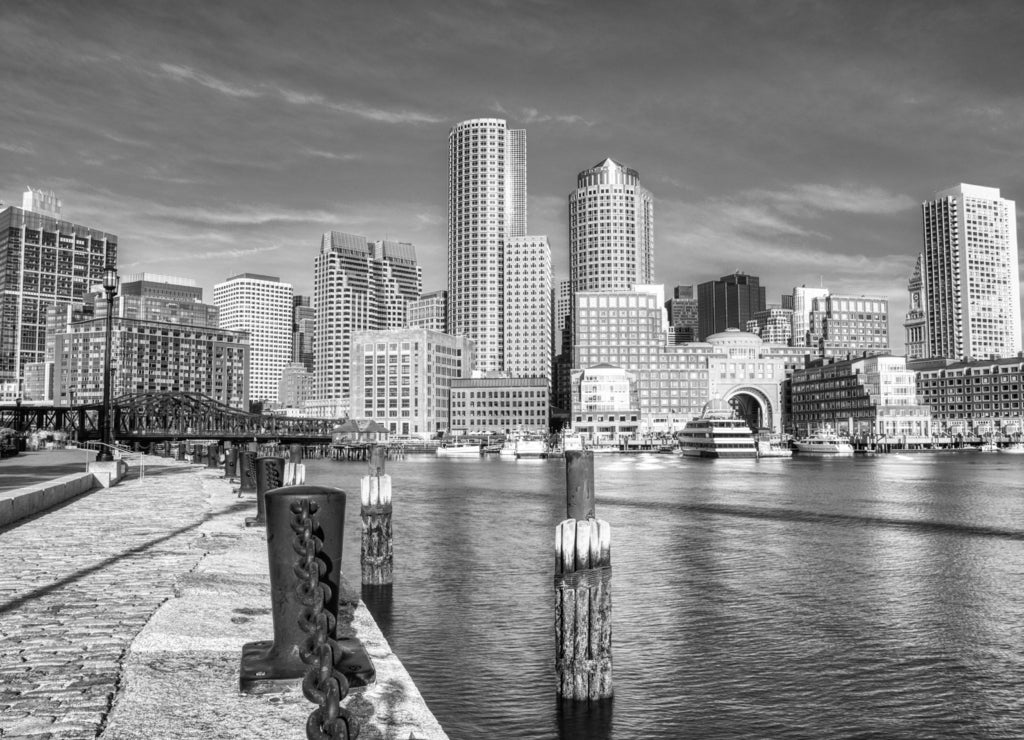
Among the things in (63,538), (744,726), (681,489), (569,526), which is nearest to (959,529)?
(681,489)

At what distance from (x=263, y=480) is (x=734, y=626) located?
51.3 ft

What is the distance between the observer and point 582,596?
16.5m

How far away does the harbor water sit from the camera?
18031 millimetres

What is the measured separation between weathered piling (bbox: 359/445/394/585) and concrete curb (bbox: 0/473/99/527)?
399 inches

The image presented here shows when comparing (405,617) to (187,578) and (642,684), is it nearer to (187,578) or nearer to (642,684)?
(642,684)

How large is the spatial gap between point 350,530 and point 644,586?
2231 centimetres

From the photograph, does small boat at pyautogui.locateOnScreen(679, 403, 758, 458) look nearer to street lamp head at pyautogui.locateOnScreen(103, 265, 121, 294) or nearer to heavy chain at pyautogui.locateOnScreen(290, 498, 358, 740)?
street lamp head at pyautogui.locateOnScreen(103, 265, 121, 294)

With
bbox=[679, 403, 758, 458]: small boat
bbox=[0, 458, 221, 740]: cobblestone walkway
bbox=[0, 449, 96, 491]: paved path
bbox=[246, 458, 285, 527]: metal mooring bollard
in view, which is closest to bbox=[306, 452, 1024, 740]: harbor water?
bbox=[246, 458, 285, 527]: metal mooring bollard

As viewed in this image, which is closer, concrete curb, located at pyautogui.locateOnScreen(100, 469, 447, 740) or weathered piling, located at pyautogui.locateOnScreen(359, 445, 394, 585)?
concrete curb, located at pyautogui.locateOnScreen(100, 469, 447, 740)

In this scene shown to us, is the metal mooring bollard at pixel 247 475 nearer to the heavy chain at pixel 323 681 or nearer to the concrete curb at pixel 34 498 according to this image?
the concrete curb at pixel 34 498

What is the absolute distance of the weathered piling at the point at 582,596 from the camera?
16422 mm

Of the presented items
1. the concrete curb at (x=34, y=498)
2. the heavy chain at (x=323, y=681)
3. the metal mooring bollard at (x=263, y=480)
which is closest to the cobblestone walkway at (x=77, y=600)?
the concrete curb at (x=34, y=498)

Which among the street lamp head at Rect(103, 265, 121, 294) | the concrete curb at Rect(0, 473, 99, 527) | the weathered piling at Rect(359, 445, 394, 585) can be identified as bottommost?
the weathered piling at Rect(359, 445, 394, 585)

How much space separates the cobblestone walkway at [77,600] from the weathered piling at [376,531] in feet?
17.9
